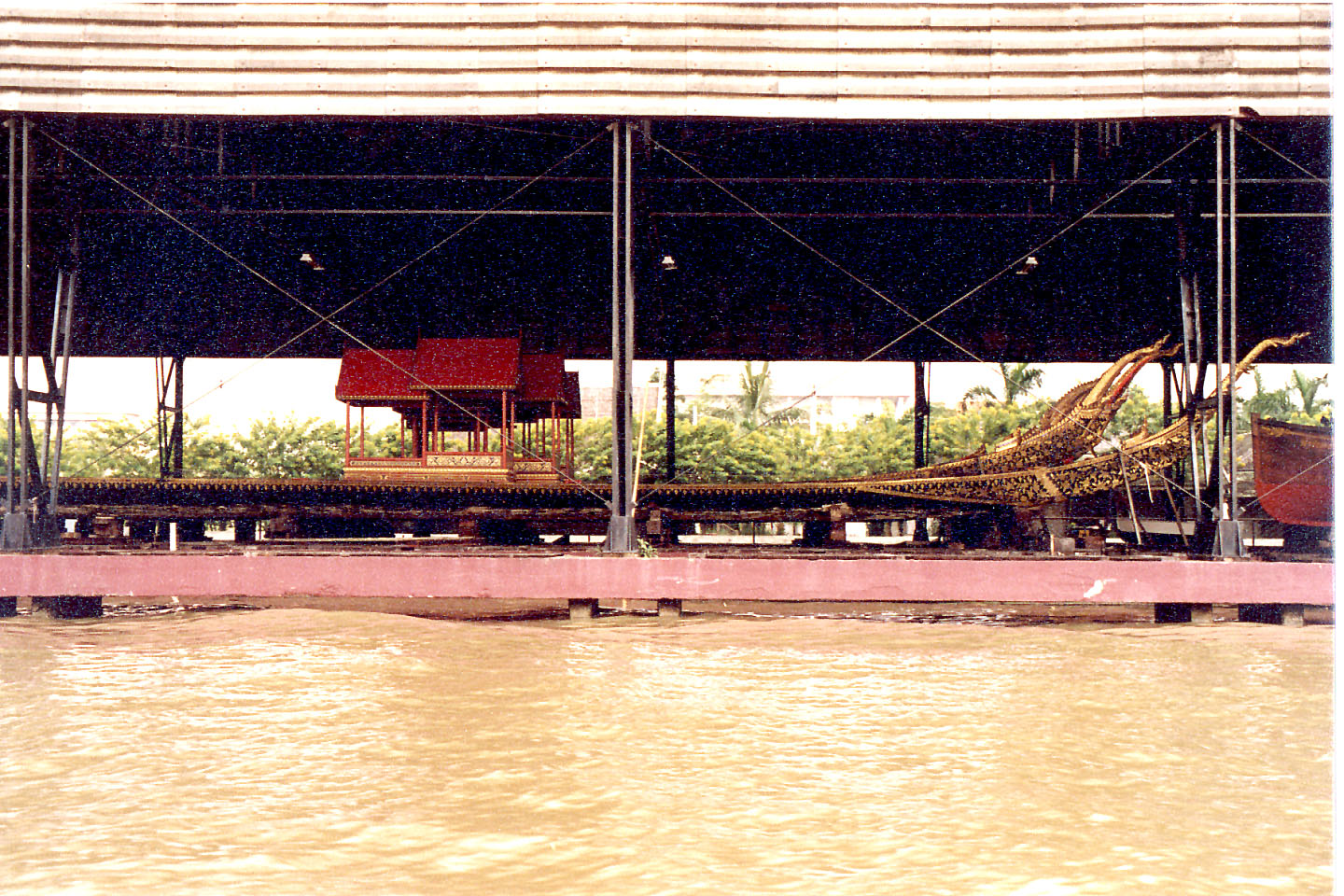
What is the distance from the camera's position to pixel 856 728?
253 inches

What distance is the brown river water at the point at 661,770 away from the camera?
4.04 metres

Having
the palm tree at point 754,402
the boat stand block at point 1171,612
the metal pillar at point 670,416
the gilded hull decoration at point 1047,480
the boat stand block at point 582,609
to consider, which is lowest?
the boat stand block at point 1171,612

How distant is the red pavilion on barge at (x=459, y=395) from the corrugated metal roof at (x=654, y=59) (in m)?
6.08

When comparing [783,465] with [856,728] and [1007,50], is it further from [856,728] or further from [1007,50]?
[856,728]

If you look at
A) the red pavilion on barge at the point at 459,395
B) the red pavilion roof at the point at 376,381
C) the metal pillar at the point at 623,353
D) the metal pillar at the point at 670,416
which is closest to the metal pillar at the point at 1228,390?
the metal pillar at the point at 623,353

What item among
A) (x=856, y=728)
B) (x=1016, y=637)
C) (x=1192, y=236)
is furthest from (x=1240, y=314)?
(x=856, y=728)

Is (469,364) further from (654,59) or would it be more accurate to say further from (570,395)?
(654,59)

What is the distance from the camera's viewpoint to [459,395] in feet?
58.5

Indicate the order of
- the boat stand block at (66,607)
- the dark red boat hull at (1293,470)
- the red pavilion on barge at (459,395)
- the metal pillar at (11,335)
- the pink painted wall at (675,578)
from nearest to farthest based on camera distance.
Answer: the pink painted wall at (675,578)
the metal pillar at (11,335)
the boat stand block at (66,607)
the dark red boat hull at (1293,470)
the red pavilion on barge at (459,395)

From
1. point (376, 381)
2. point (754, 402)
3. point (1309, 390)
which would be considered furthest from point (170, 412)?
point (1309, 390)

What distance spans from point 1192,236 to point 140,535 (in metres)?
21.4

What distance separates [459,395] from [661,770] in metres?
13.1

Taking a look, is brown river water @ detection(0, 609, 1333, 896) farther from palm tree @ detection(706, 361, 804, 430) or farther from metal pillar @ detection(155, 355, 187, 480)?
palm tree @ detection(706, 361, 804, 430)

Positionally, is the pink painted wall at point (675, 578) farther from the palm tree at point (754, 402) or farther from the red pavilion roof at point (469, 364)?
the palm tree at point (754, 402)
